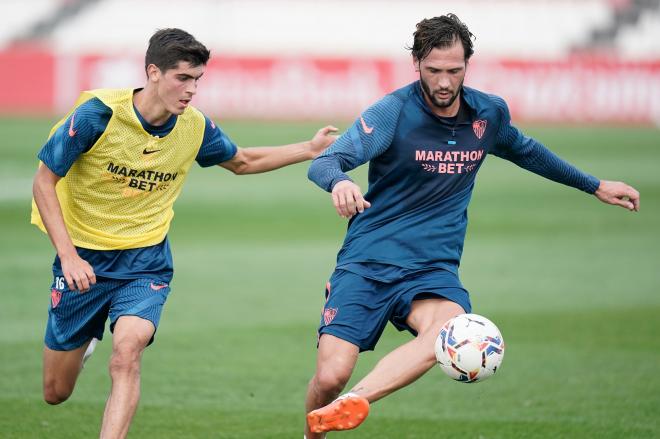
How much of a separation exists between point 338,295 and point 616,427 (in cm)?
225

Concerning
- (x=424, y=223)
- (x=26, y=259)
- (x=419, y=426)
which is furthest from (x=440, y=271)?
(x=26, y=259)

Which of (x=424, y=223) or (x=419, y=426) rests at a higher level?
(x=424, y=223)

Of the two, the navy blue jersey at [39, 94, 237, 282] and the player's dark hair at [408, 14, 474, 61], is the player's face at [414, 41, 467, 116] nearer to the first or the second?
the player's dark hair at [408, 14, 474, 61]

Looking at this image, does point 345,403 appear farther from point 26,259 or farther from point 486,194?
point 486,194

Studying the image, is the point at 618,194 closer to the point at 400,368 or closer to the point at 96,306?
the point at 400,368

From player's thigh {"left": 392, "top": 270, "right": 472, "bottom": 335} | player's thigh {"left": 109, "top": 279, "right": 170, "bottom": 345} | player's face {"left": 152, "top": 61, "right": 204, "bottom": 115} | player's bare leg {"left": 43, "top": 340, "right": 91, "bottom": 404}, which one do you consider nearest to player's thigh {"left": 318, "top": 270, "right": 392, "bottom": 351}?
player's thigh {"left": 392, "top": 270, "right": 472, "bottom": 335}

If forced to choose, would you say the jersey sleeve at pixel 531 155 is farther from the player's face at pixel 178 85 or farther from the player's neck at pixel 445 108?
the player's face at pixel 178 85

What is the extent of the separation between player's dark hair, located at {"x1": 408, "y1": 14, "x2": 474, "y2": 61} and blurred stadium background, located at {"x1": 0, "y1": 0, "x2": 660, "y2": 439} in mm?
2543

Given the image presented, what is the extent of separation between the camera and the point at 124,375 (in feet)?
20.2

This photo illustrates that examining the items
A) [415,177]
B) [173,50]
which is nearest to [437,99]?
[415,177]

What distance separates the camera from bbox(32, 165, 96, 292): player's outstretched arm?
→ 622 centimetres

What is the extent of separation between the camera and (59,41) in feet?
139

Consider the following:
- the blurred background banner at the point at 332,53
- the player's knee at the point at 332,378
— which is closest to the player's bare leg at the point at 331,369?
the player's knee at the point at 332,378

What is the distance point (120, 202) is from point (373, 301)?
1642 mm
